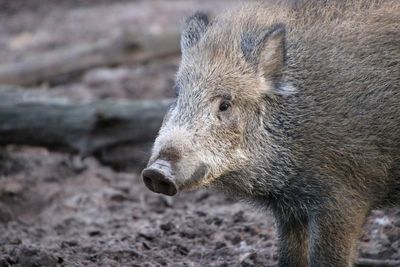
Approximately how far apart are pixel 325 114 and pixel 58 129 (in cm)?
385

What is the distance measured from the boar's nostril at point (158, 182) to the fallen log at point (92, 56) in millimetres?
6618

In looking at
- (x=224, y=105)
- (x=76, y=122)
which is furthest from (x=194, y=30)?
(x=76, y=122)

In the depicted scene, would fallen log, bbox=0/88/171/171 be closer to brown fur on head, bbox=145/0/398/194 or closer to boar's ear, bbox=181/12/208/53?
boar's ear, bbox=181/12/208/53

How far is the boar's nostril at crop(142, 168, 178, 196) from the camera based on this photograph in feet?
17.6

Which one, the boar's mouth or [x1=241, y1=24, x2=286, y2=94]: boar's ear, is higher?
[x1=241, y1=24, x2=286, y2=94]: boar's ear

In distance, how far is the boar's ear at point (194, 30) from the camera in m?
6.50

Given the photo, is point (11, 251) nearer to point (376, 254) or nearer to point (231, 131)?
point (231, 131)

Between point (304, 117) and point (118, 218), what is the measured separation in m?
2.87

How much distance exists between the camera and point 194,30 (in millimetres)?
6527

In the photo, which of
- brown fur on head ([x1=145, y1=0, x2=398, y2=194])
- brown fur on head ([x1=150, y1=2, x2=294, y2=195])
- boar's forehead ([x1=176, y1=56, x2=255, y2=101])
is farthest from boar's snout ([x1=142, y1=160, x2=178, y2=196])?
boar's forehead ([x1=176, y1=56, x2=255, y2=101])

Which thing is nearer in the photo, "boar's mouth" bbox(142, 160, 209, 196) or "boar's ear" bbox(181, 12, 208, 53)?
"boar's mouth" bbox(142, 160, 209, 196)

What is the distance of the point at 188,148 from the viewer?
5715mm

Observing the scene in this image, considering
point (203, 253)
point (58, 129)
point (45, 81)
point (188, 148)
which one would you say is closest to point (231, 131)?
point (188, 148)

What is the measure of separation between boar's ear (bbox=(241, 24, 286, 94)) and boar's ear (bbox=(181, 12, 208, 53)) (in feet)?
1.08
